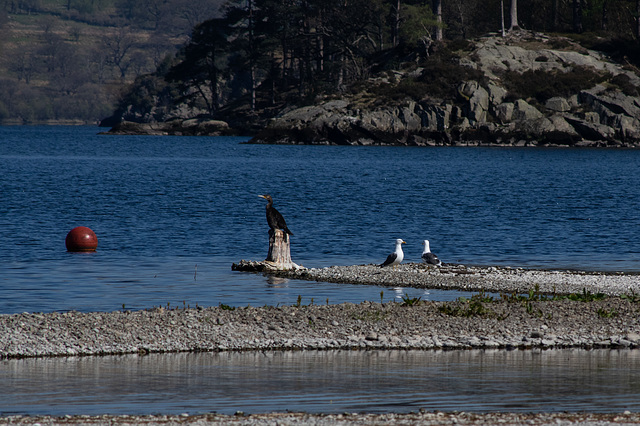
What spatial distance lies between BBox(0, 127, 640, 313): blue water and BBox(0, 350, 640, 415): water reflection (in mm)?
5901

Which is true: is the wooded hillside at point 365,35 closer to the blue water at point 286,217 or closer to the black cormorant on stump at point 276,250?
the blue water at point 286,217

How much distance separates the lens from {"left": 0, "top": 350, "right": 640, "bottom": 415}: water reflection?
12719 mm

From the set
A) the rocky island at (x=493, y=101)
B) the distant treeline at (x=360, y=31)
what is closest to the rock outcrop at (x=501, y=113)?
the rocky island at (x=493, y=101)

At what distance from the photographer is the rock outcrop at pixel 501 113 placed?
11600cm

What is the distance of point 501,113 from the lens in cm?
11694

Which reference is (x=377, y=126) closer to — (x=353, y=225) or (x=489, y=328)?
(x=353, y=225)

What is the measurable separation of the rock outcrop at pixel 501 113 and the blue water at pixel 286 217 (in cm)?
2101

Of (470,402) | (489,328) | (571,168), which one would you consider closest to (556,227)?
(489,328)

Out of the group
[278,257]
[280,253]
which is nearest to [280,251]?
[280,253]

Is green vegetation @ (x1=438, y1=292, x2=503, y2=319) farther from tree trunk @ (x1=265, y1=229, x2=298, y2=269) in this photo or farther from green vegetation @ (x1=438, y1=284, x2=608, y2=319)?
tree trunk @ (x1=265, y1=229, x2=298, y2=269)

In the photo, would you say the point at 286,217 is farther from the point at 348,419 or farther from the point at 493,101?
the point at 493,101

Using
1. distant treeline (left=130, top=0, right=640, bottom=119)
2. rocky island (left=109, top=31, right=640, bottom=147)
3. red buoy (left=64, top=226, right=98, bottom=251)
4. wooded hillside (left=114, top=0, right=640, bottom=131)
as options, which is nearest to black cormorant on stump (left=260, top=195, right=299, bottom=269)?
red buoy (left=64, top=226, right=98, bottom=251)

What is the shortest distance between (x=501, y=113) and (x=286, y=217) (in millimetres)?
76653

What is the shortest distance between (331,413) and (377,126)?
361 feet
